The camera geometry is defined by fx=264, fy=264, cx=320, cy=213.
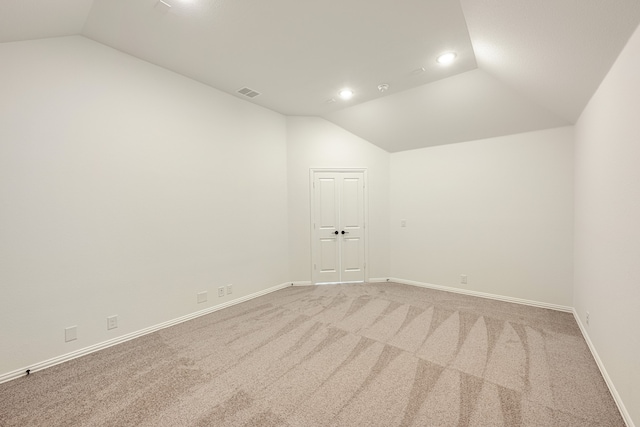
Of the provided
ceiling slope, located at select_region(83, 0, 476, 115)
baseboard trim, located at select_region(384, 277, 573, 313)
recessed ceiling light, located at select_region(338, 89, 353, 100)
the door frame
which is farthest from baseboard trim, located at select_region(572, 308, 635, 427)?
recessed ceiling light, located at select_region(338, 89, 353, 100)

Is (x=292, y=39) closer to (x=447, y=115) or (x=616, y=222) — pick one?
(x=447, y=115)

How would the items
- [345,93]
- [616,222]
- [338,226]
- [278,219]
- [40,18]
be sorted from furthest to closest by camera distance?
[338,226]
[278,219]
[345,93]
[40,18]
[616,222]

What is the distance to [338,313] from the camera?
343 centimetres

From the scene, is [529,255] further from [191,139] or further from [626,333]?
A: [191,139]

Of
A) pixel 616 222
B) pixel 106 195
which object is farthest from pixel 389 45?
pixel 106 195

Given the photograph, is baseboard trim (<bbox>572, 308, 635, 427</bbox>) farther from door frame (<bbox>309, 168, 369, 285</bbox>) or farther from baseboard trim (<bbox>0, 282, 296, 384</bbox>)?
baseboard trim (<bbox>0, 282, 296, 384</bbox>)

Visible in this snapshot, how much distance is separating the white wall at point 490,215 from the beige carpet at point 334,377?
73 centimetres

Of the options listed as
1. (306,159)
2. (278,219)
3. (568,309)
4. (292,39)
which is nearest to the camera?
(292,39)

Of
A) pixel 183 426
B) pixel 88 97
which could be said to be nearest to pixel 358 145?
pixel 88 97

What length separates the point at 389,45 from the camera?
262 centimetres

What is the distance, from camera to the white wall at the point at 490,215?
3.48 meters

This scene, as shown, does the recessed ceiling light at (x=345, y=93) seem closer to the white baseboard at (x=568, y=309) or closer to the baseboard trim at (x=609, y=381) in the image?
the white baseboard at (x=568, y=309)

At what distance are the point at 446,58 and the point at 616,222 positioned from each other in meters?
2.10

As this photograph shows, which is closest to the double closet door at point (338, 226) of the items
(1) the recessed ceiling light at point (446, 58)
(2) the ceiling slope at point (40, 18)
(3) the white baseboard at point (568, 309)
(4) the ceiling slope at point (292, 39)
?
(3) the white baseboard at point (568, 309)
